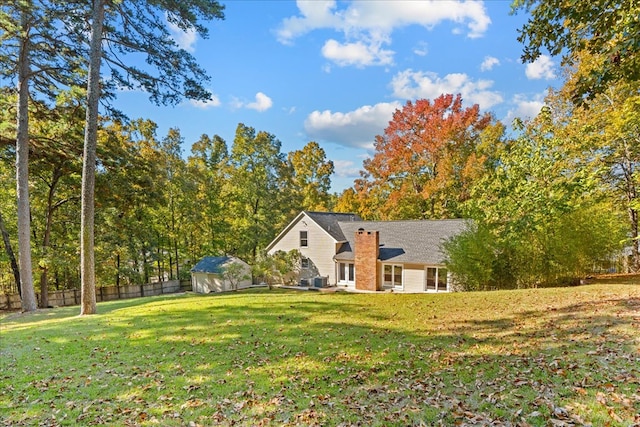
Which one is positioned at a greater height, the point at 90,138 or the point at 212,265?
the point at 90,138

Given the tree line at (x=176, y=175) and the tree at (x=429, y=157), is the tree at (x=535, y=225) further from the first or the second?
the tree at (x=429, y=157)

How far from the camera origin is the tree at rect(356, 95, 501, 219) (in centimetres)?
2427

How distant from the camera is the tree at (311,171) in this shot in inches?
1300

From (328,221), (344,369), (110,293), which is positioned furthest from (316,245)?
(344,369)

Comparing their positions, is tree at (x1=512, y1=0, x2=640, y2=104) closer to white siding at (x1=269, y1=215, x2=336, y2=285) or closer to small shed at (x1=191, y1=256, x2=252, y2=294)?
white siding at (x1=269, y1=215, x2=336, y2=285)

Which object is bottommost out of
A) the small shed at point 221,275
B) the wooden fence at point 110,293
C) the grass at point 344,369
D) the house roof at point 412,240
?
the wooden fence at point 110,293

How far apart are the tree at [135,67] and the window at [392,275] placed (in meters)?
13.8

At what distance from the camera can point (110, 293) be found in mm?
23203

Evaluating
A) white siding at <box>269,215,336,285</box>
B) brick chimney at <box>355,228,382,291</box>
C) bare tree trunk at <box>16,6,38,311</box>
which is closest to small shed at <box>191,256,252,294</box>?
white siding at <box>269,215,336,285</box>

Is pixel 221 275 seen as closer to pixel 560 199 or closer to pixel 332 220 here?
pixel 332 220

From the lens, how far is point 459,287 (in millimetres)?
14914

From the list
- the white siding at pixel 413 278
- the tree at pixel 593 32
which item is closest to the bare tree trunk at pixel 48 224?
the white siding at pixel 413 278

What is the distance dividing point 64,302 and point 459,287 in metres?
23.5

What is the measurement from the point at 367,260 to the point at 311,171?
1571 centimetres
